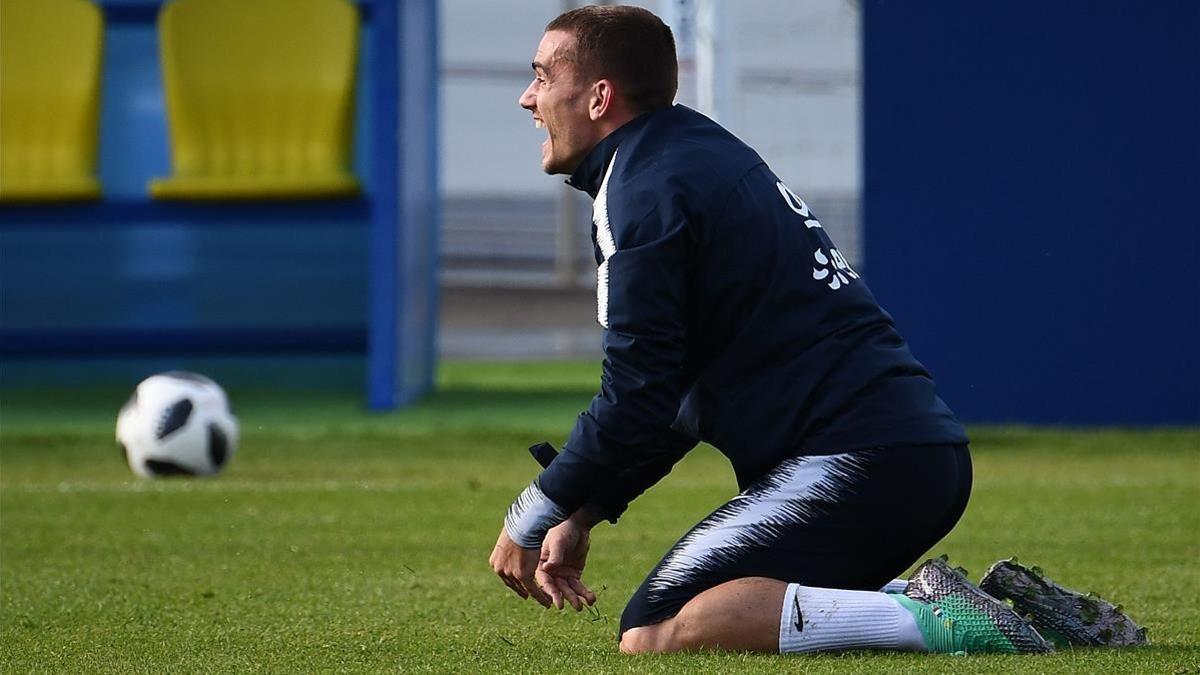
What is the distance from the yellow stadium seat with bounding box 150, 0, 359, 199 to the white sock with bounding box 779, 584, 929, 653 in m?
6.96

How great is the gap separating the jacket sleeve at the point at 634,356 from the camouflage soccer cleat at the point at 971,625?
55 cm

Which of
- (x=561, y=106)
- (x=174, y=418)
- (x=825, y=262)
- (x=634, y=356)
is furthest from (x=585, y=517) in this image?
(x=174, y=418)

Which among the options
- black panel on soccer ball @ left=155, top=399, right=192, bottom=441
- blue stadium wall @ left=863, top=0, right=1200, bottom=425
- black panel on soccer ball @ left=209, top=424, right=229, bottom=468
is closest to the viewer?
black panel on soccer ball @ left=155, top=399, right=192, bottom=441

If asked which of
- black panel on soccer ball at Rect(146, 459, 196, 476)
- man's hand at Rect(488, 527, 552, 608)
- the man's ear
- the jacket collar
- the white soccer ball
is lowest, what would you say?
black panel on soccer ball at Rect(146, 459, 196, 476)

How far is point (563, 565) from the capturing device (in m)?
3.25

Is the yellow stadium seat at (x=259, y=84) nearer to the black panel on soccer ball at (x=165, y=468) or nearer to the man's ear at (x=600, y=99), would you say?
the black panel on soccer ball at (x=165, y=468)

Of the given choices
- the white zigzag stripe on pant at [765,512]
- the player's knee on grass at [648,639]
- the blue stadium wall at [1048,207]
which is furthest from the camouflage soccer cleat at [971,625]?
the blue stadium wall at [1048,207]

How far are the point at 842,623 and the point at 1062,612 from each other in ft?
1.33

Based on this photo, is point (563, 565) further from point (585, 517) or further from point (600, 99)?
point (600, 99)

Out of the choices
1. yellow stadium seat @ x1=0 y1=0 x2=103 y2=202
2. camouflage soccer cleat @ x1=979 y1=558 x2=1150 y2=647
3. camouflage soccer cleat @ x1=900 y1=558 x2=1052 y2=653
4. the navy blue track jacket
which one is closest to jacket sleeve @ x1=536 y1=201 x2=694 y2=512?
the navy blue track jacket

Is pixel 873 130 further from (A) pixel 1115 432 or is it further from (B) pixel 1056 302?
(A) pixel 1115 432

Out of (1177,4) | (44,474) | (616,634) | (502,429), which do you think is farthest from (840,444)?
(1177,4)

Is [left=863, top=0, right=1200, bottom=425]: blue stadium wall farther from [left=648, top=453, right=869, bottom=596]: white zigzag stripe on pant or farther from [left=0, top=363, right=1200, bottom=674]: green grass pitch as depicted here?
[left=648, top=453, right=869, bottom=596]: white zigzag stripe on pant

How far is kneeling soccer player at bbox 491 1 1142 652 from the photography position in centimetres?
315
